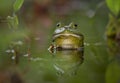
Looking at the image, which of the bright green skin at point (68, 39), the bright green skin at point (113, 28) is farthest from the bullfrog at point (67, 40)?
the bright green skin at point (113, 28)

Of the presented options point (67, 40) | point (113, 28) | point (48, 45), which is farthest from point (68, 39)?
point (113, 28)

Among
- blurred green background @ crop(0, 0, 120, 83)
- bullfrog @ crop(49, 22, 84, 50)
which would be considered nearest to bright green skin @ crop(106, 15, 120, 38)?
blurred green background @ crop(0, 0, 120, 83)

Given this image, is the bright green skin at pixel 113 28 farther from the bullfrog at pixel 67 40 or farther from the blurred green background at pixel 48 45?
the bullfrog at pixel 67 40

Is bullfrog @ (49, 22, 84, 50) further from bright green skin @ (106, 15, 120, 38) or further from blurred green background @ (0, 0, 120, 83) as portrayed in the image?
bright green skin @ (106, 15, 120, 38)

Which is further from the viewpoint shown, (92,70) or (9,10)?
(9,10)

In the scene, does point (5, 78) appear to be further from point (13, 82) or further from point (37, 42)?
point (37, 42)

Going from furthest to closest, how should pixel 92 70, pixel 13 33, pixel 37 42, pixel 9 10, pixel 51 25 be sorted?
1. pixel 51 25
2. pixel 37 42
3. pixel 13 33
4. pixel 9 10
5. pixel 92 70

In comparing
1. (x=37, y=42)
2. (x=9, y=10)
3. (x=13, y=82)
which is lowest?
(x=13, y=82)

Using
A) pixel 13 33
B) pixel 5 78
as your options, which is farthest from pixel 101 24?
pixel 5 78

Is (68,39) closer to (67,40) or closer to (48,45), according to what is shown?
(67,40)
